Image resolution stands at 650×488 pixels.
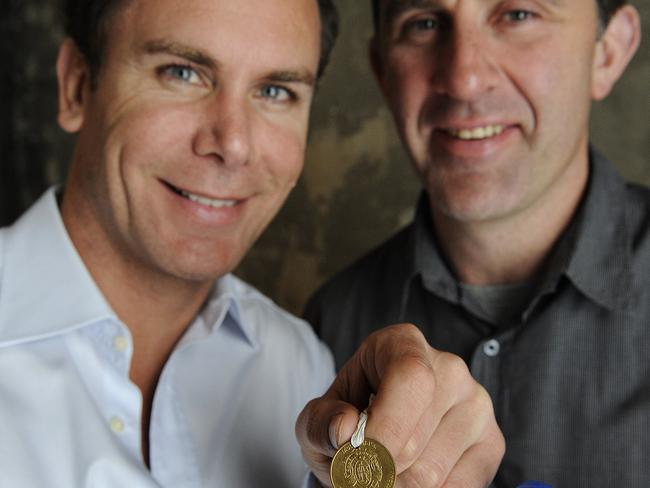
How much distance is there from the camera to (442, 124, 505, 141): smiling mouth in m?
2.60

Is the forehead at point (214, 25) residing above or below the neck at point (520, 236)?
above

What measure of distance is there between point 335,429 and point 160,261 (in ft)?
2.93

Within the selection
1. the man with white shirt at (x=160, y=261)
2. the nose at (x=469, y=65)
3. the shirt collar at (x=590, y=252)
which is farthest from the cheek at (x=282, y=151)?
the shirt collar at (x=590, y=252)

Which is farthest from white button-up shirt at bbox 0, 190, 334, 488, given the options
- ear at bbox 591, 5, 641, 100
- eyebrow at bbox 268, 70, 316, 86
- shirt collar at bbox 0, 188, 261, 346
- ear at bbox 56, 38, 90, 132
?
ear at bbox 591, 5, 641, 100

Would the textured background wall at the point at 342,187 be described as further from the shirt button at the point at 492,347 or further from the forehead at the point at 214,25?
the forehead at the point at 214,25

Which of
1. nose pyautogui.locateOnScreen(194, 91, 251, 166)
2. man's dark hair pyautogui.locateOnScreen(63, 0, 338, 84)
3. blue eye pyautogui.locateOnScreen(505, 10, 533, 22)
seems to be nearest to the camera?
nose pyautogui.locateOnScreen(194, 91, 251, 166)

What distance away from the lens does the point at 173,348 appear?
2447 mm

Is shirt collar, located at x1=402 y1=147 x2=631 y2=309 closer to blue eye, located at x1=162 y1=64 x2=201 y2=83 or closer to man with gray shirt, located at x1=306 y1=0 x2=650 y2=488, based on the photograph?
man with gray shirt, located at x1=306 y1=0 x2=650 y2=488

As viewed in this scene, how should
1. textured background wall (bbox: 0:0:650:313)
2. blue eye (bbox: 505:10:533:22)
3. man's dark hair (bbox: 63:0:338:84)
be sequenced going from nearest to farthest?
man's dark hair (bbox: 63:0:338:84), blue eye (bbox: 505:10:533:22), textured background wall (bbox: 0:0:650:313)

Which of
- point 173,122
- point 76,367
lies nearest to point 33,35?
point 173,122

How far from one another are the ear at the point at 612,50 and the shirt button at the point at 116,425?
66.5 inches

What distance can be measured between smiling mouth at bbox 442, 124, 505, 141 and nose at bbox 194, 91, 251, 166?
0.68 meters

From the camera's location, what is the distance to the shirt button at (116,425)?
2.07 meters

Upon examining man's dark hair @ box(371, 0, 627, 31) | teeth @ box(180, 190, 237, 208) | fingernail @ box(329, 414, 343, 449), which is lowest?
teeth @ box(180, 190, 237, 208)
